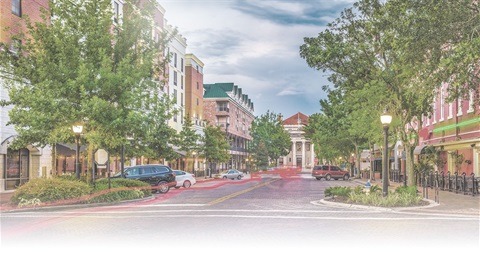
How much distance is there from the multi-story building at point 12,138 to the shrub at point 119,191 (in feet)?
28.7

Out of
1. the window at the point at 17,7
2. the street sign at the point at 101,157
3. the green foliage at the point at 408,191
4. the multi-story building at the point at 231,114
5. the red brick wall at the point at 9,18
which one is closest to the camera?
the green foliage at the point at 408,191

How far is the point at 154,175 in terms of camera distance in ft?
112

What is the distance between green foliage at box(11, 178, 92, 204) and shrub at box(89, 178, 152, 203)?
25.8 inches

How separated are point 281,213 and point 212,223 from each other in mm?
Result: 3986

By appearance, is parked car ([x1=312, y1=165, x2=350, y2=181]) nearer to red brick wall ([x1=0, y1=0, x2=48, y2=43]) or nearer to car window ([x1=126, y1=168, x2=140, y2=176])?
car window ([x1=126, y1=168, x2=140, y2=176])

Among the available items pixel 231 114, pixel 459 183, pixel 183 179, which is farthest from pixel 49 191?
pixel 231 114

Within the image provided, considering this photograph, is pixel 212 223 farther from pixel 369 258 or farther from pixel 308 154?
pixel 308 154

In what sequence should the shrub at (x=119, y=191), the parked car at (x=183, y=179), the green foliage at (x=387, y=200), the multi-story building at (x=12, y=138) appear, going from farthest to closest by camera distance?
the parked car at (x=183, y=179) < the multi-story building at (x=12, y=138) < the shrub at (x=119, y=191) < the green foliage at (x=387, y=200)

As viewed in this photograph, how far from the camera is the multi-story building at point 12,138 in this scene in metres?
33.4

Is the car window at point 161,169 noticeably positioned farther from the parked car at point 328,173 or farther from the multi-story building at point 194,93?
the multi-story building at point 194,93

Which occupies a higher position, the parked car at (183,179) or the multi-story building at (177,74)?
the multi-story building at (177,74)

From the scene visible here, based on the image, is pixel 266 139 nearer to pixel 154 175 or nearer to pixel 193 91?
pixel 193 91

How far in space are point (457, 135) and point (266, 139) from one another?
82.2 meters

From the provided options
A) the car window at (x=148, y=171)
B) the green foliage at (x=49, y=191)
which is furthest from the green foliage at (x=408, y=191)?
the car window at (x=148, y=171)
